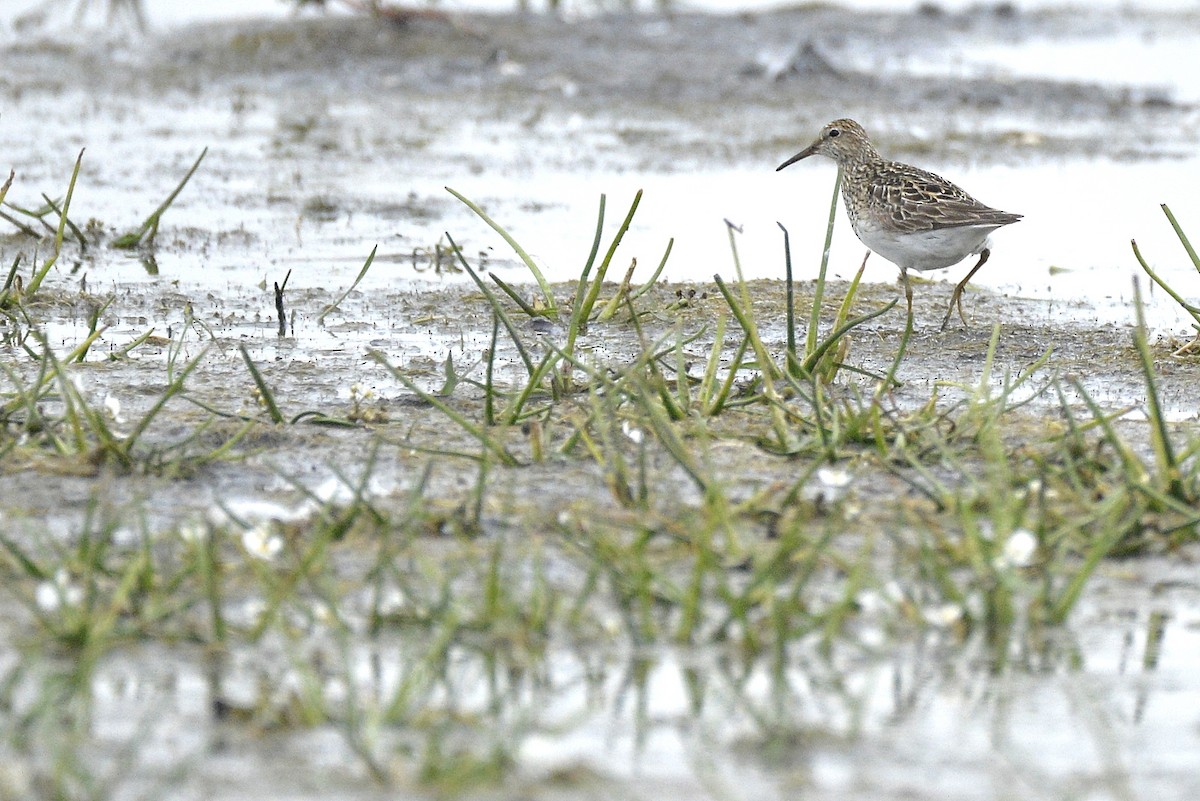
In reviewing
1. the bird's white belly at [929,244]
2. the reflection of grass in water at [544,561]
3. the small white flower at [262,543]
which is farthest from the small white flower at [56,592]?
the bird's white belly at [929,244]

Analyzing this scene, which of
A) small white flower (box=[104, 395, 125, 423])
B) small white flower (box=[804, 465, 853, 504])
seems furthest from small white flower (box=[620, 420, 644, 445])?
small white flower (box=[104, 395, 125, 423])

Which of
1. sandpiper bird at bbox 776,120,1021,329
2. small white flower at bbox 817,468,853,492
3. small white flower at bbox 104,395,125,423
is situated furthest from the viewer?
sandpiper bird at bbox 776,120,1021,329

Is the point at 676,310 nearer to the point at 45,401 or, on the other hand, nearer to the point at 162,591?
the point at 45,401

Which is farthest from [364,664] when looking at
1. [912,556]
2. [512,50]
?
[512,50]

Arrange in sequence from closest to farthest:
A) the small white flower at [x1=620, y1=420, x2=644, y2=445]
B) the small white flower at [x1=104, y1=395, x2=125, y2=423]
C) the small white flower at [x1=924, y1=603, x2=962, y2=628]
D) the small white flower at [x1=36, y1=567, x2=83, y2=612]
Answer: the small white flower at [x1=36, y1=567, x2=83, y2=612] → the small white flower at [x1=924, y1=603, x2=962, y2=628] → the small white flower at [x1=620, y1=420, x2=644, y2=445] → the small white flower at [x1=104, y1=395, x2=125, y2=423]

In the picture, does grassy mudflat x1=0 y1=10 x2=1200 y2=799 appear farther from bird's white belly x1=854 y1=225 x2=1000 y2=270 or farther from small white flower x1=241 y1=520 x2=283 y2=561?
bird's white belly x1=854 y1=225 x2=1000 y2=270

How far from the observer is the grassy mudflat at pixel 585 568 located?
3.10 m

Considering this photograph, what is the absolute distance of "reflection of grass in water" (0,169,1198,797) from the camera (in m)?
3.24

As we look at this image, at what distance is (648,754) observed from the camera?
3.12 m

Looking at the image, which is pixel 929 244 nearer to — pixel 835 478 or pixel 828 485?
pixel 828 485

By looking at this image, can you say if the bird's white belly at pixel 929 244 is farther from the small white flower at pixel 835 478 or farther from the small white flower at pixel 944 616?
the small white flower at pixel 944 616

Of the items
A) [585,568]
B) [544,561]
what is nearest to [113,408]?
[544,561]

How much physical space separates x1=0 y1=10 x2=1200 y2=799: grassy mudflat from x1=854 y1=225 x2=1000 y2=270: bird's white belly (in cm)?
42

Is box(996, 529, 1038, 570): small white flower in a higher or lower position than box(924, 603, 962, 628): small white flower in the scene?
higher
